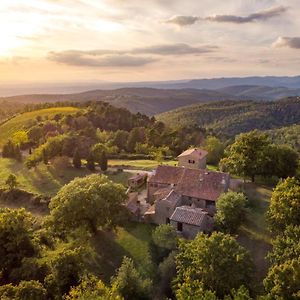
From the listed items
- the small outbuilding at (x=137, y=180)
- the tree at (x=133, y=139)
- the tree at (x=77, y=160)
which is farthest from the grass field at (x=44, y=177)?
the tree at (x=133, y=139)

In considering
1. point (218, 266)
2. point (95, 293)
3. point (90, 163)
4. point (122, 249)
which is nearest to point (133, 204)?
point (122, 249)

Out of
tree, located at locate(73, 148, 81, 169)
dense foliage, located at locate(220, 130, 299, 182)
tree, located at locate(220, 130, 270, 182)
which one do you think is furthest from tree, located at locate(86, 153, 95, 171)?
tree, located at locate(220, 130, 270, 182)

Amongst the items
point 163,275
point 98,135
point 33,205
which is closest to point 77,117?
point 98,135

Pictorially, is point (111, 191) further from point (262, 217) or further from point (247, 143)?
point (247, 143)

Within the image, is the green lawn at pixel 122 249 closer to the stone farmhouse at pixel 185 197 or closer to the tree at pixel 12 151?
the stone farmhouse at pixel 185 197

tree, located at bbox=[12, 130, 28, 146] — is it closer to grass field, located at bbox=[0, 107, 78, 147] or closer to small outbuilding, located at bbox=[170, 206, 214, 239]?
grass field, located at bbox=[0, 107, 78, 147]

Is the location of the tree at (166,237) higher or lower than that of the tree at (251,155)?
lower

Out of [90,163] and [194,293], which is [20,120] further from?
[194,293]
